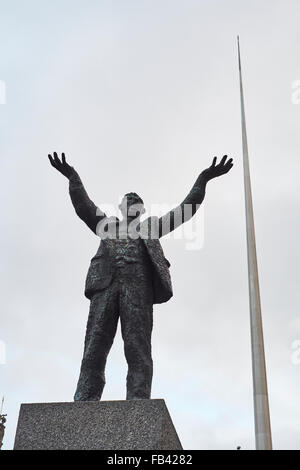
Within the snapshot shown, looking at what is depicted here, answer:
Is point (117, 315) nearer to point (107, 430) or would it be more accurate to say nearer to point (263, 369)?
point (107, 430)

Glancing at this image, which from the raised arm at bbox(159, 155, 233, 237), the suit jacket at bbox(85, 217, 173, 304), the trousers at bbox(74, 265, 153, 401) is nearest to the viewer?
the trousers at bbox(74, 265, 153, 401)

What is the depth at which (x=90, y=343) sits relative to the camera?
665 centimetres

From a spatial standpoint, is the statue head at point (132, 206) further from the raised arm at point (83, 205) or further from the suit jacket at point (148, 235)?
the raised arm at point (83, 205)

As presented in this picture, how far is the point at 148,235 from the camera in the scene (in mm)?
7387

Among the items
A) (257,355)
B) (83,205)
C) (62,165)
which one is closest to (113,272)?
(83,205)

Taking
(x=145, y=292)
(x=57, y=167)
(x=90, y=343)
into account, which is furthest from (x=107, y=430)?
(x=57, y=167)

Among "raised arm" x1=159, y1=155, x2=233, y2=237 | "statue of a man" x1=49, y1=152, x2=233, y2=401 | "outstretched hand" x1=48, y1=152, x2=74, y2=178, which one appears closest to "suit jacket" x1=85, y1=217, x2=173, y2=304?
"statue of a man" x1=49, y1=152, x2=233, y2=401

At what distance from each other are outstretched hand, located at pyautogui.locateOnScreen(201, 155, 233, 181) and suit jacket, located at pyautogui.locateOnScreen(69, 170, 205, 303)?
0.15 m

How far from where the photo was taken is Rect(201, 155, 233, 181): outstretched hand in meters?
7.95

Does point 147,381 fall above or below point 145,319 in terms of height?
below

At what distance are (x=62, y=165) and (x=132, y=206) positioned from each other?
3.63 ft

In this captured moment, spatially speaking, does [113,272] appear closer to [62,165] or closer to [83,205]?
[83,205]

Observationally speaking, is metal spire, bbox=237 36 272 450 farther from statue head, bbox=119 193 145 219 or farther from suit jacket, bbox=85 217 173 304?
statue head, bbox=119 193 145 219
